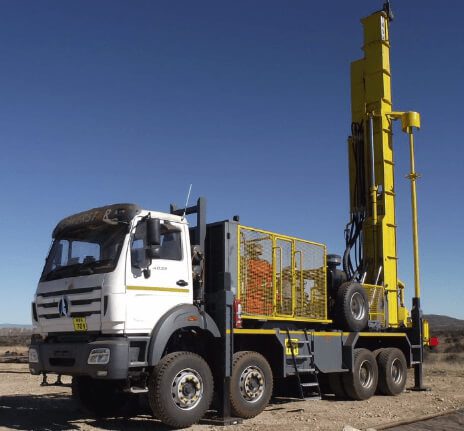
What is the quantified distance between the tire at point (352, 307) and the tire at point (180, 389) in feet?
14.1

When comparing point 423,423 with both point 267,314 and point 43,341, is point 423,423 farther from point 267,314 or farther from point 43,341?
point 43,341

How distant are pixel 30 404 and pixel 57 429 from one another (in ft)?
11.4

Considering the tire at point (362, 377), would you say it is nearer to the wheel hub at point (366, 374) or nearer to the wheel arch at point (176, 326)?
the wheel hub at point (366, 374)

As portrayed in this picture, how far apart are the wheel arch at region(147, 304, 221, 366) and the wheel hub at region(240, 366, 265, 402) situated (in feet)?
3.09

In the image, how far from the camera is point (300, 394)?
11828 millimetres

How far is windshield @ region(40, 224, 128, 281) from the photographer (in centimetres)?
948

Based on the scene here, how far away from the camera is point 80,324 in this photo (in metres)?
9.47

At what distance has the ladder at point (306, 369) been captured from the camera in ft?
38.4

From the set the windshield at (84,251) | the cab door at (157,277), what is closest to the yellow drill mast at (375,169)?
the cab door at (157,277)

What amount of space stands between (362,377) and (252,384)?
3932 mm

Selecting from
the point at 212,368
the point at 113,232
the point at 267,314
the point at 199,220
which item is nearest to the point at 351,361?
the point at 267,314

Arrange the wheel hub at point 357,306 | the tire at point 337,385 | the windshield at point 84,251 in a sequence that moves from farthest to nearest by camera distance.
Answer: the wheel hub at point 357,306 < the tire at point 337,385 < the windshield at point 84,251

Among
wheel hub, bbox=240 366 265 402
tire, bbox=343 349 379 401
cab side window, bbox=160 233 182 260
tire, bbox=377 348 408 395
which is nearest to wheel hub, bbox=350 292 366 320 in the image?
tire, bbox=343 349 379 401

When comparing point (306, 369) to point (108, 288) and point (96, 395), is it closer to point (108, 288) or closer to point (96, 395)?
point (96, 395)
